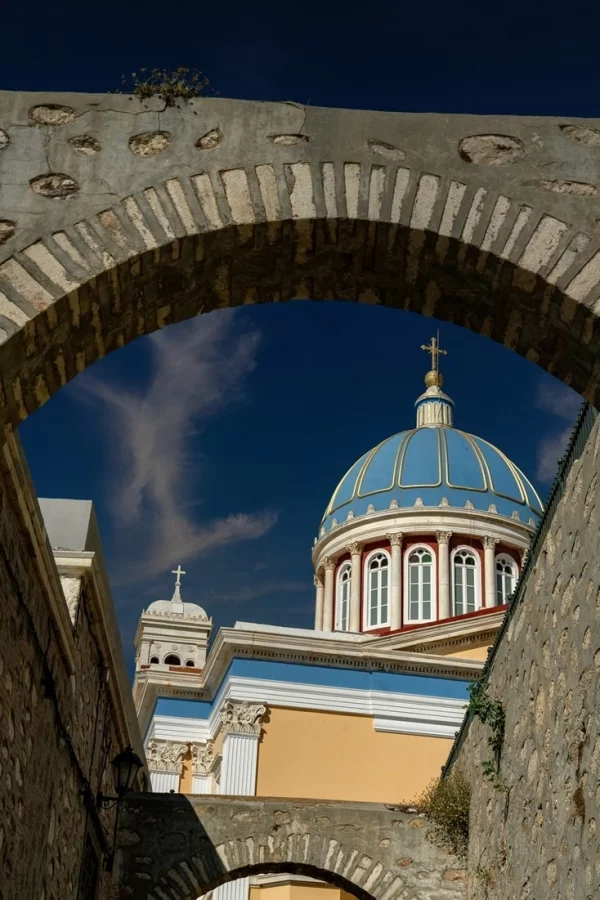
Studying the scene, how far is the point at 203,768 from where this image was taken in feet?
74.0

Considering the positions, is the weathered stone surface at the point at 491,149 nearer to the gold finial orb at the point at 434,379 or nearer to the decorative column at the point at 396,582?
the decorative column at the point at 396,582

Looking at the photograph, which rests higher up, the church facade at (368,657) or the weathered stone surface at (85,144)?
the church facade at (368,657)

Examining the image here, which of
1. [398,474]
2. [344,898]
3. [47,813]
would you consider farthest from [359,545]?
[47,813]

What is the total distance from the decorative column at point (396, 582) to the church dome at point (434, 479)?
3.42 ft

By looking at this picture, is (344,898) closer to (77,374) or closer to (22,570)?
(22,570)

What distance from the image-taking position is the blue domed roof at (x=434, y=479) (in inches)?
1265

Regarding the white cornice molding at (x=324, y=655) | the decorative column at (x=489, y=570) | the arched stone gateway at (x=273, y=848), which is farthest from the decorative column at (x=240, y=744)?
the decorative column at (x=489, y=570)

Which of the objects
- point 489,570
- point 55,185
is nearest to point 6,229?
point 55,185

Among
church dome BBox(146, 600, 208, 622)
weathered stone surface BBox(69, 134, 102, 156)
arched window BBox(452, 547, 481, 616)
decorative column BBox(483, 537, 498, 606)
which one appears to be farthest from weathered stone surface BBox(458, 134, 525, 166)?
church dome BBox(146, 600, 208, 622)

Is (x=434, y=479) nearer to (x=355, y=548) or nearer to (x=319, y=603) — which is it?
(x=355, y=548)

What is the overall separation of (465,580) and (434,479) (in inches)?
120

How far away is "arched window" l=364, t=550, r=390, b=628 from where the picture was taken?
3124cm

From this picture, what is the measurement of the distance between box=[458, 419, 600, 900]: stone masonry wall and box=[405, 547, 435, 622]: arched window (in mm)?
21555

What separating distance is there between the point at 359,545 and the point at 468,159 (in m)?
27.6
